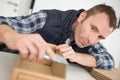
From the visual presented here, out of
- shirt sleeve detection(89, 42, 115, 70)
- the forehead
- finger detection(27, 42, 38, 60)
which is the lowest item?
shirt sleeve detection(89, 42, 115, 70)

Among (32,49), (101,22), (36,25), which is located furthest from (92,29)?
(32,49)

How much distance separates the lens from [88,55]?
137 cm

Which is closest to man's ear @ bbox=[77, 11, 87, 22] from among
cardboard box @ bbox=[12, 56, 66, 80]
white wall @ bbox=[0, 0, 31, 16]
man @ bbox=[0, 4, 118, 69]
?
man @ bbox=[0, 4, 118, 69]

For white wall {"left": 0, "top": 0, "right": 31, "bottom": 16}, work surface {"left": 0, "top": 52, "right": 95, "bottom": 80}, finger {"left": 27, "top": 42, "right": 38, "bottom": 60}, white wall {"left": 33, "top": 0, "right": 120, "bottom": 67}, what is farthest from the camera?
white wall {"left": 33, "top": 0, "right": 120, "bottom": 67}

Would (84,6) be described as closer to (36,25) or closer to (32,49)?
(36,25)

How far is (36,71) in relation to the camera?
2.38 ft

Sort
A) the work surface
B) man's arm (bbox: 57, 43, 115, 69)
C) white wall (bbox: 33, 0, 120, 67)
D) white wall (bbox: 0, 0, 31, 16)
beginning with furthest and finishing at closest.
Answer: white wall (bbox: 33, 0, 120, 67), white wall (bbox: 0, 0, 31, 16), man's arm (bbox: 57, 43, 115, 69), the work surface

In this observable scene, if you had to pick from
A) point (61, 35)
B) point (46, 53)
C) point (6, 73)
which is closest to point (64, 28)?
point (61, 35)

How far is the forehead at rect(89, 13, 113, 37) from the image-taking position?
1340mm

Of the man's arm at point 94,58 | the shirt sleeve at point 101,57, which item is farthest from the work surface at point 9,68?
Answer: the shirt sleeve at point 101,57

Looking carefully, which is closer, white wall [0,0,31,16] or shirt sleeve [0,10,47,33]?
shirt sleeve [0,10,47,33]

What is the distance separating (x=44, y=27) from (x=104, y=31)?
1.21 ft

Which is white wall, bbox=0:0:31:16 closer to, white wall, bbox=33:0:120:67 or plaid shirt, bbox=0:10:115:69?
white wall, bbox=33:0:120:67

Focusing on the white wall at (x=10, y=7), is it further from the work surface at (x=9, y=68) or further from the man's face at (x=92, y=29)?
the work surface at (x=9, y=68)
